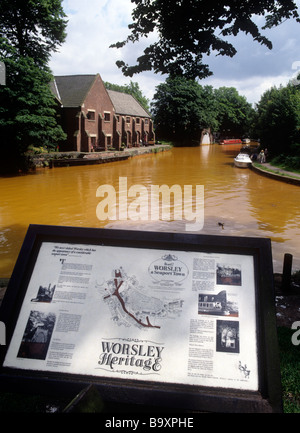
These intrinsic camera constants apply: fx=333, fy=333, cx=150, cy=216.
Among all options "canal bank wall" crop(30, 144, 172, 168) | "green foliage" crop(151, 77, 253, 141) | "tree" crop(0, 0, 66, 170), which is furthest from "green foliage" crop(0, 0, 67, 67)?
"green foliage" crop(151, 77, 253, 141)

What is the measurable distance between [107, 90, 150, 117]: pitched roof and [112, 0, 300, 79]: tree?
144 feet

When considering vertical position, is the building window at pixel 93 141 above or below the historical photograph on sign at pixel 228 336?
above

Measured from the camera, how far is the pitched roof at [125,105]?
52.4 metres

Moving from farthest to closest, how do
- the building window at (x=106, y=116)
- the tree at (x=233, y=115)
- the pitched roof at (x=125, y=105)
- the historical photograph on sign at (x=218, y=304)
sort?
the tree at (x=233, y=115) < the pitched roof at (x=125, y=105) < the building window at (x=106, y=116) < the historical photograph on sign at (x=218, y=304)

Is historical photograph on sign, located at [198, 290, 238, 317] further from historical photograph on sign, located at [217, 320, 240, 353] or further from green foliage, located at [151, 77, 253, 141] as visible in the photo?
green foliage, located at [151, 77, 253, 141]

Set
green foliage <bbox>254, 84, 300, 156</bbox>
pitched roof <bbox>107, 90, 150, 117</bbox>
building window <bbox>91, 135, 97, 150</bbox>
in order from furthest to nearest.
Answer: pitched roof <bbox>107, 90, 150, 117</bbox>
building window <bbox>91, 135, 97, 150</bbox>
green foliage <bbox>254, 84, 300, 156</bbox>

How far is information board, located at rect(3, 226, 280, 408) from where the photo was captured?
2053 millimetres

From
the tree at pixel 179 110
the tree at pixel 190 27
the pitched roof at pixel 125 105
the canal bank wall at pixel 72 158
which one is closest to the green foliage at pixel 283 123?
the canal bank wall at pixel 72 158

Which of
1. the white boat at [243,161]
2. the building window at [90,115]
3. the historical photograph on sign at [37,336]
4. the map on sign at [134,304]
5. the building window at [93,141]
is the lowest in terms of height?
the historical photograph on sign at [37,336]

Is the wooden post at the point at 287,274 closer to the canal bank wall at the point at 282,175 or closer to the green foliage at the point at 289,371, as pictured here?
the green foliage at the point at 289,371

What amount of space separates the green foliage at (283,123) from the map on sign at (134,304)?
29173mm

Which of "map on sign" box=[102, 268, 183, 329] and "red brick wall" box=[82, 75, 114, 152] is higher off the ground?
"red brick wall" box=[82, 75, 114, 152]

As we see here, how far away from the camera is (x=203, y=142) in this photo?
80.0m

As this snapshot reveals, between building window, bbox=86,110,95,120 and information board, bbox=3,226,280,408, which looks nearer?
information board, bbox=3,226,280,408
